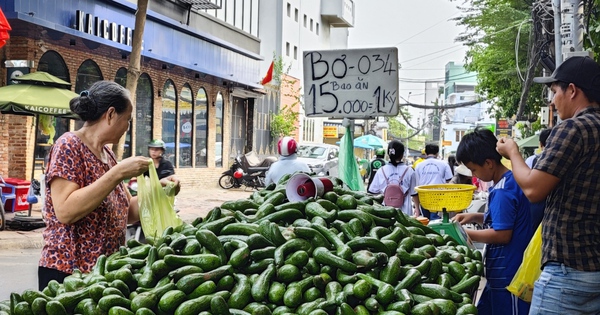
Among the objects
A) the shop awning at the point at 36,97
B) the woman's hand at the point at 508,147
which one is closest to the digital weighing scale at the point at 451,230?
the woman's hand at the point at 508,147

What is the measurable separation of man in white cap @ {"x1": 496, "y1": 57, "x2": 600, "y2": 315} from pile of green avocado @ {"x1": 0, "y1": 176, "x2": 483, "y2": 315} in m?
0.39

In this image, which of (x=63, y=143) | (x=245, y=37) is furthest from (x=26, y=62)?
(x=245, y=37)

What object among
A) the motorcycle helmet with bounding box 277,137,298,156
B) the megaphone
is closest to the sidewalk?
the motorcycle helmet with bounding box 277,137,298,156

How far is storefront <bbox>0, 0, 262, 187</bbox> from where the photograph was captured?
16172 millimetres

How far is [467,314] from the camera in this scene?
2977 millimetres

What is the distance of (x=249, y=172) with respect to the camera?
2633 cm

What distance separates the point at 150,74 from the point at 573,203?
69.5 feet

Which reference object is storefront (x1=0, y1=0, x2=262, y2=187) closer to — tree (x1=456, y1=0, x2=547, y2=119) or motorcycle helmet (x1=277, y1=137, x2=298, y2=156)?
motorcycle helmet (x1=277, y1=137, x2=298, y2=156)

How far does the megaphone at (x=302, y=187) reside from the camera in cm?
397

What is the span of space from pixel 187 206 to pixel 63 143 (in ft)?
51.7

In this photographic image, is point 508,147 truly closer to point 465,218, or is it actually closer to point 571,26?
point 465,218

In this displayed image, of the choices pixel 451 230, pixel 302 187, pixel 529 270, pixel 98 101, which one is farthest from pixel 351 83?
pixel 98 101

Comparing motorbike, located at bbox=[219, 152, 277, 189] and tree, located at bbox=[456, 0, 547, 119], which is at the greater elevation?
tree, located at bbox=[456, 0, 547, 119]

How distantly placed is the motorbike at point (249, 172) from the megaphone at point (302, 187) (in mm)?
21749
